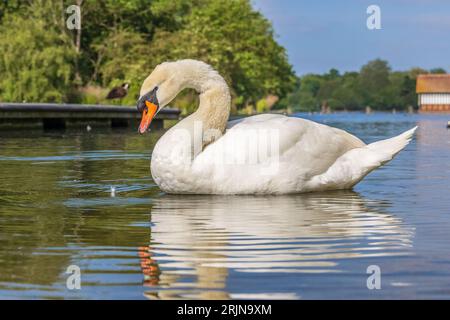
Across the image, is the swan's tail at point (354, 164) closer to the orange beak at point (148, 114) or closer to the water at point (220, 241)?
the water at point (220, 241)

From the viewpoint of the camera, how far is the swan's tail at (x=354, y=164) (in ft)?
38.5

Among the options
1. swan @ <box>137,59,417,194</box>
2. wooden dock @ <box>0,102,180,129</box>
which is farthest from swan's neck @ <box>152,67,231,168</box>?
wooden dock @ <box>0,102,180,129</box>

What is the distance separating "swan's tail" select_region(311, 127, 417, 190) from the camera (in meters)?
11.7

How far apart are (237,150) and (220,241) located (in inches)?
122

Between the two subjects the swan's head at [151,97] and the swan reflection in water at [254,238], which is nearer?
the swan reflection in water at [254,238]

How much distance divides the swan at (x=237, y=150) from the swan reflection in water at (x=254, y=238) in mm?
194

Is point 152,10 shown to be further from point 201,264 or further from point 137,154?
point 201,264

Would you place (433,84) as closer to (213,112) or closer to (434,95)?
(434,95)

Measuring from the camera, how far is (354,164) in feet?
39.2

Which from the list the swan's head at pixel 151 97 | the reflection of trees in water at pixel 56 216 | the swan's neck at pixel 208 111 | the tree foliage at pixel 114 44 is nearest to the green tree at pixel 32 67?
the tree foliage at pixel 114 44

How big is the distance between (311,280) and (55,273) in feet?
4.81

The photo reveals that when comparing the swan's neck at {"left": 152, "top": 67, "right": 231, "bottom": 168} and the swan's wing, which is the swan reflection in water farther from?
the swan's neck at {"left": 152, "top": 67, "right": 231, "bottom": 168}

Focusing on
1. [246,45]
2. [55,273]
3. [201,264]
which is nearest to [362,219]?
[201,264]

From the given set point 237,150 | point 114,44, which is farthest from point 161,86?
point 114,44
